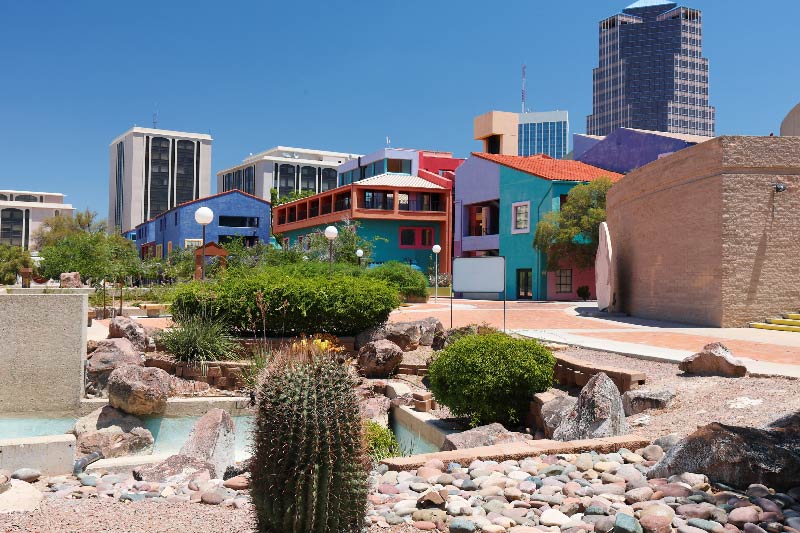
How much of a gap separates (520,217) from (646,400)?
3178cm

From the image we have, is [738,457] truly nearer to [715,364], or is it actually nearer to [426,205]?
[715,364]

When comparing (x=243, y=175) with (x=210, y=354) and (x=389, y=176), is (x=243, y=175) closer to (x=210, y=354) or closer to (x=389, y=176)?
(x=389, y=176)

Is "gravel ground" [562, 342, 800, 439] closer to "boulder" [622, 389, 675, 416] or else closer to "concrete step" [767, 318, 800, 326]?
"boulder" [622, 389, 675, 416]

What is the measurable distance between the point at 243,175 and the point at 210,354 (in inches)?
4937

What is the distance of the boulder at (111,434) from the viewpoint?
8297 mm

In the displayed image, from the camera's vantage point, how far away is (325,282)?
13953mm

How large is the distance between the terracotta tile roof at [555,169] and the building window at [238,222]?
26791mm

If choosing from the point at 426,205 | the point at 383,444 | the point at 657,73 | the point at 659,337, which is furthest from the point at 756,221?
the point at 657,73

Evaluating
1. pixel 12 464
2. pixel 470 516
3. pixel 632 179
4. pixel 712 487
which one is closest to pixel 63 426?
pixel 12 464

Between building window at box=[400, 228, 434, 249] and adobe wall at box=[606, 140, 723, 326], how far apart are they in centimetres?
2465

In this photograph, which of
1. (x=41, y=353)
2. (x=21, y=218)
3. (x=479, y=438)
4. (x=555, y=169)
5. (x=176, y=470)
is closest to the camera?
(x=176, y=470)

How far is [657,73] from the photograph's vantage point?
7421 inches

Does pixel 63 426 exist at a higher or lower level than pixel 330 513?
lower

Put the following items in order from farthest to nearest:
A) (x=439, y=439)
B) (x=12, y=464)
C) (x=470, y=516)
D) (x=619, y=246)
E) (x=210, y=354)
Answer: (x=619, y=246) < (x=210, y=354) < (x=439, y=439) < (x=12, y=464) < (x=470, y=516)
